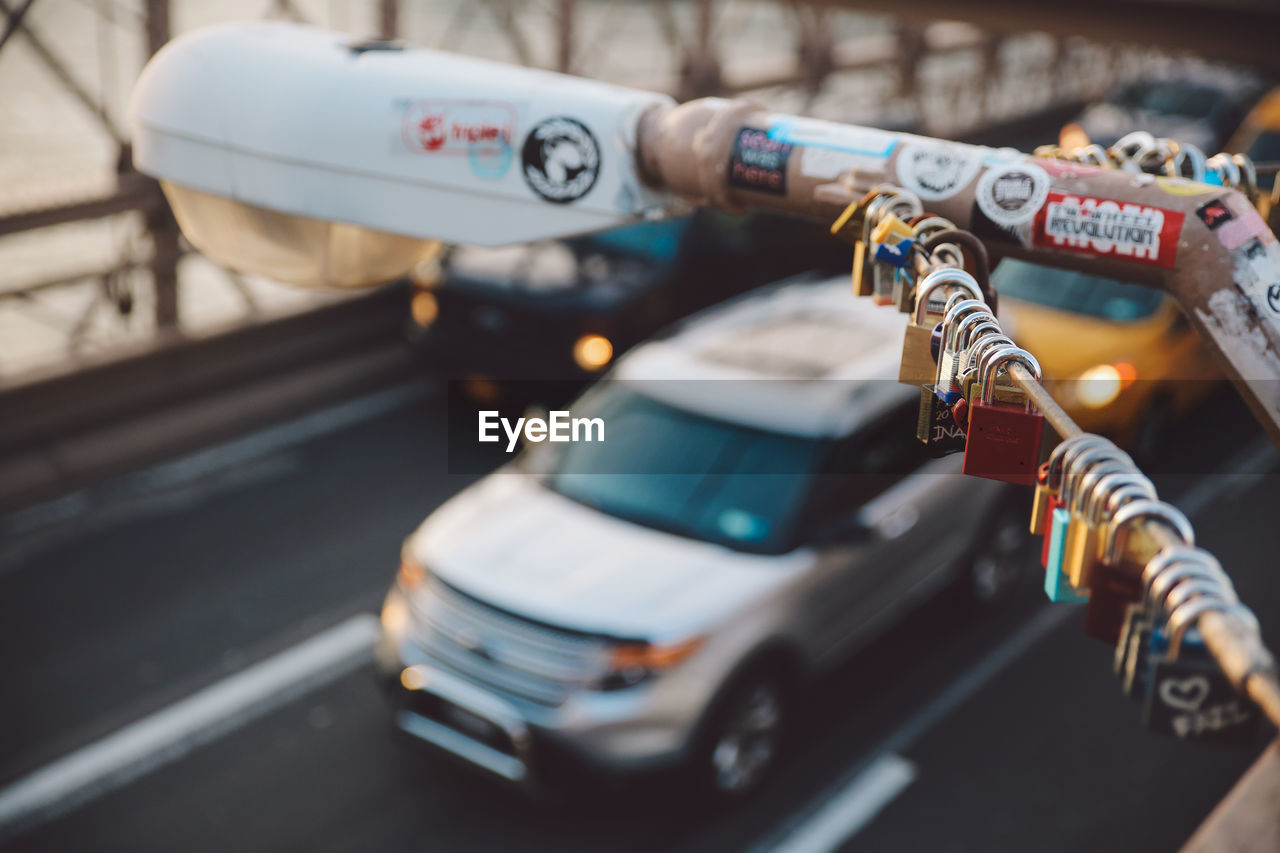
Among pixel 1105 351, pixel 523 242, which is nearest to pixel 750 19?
pixel 1105 351

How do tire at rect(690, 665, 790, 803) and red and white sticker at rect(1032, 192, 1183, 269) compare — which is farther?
tire at rect(690, 665, 790, 803)

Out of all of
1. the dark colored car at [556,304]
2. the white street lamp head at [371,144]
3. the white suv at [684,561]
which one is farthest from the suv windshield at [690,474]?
the white street lamp head at [371,144]

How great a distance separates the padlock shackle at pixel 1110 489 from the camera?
1310 mm

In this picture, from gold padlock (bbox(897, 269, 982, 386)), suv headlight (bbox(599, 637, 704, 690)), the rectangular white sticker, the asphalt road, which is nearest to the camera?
gold padlock (bbox(897, 269, 982, 386))

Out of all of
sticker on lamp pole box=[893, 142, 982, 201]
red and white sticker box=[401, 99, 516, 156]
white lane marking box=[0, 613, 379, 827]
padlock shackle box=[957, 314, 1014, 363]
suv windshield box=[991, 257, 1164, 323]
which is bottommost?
white lane marking box=[0, 613, 379, 827]

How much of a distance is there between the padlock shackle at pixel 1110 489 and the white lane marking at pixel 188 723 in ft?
18.7

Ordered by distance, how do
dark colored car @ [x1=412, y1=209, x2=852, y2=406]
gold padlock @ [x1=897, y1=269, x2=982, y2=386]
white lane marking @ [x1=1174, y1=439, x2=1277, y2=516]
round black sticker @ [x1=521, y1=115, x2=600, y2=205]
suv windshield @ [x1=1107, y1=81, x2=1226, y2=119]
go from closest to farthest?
gold padlock @ [x1=897, y1=269, x2=982, y2=386], round black sticker @ [x1=521, y1=115, x2=600, y2=205], white lane marking @ [x1=1174, y1=439, x2=1277, y2=516], dark colored car @ [x1=412, y1=209, x2=852, y2=406], suv windshield @ [x1=1107, y1=81, x2=1226, y2=119]

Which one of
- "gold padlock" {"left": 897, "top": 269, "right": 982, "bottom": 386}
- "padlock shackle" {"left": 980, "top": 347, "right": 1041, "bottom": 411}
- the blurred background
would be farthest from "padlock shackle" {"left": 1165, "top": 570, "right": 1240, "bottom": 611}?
the blurred background

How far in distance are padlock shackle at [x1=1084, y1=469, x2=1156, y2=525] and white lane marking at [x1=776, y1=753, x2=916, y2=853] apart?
4600 mm

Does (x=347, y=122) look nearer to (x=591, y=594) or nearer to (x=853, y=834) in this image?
(x=591, y=594)

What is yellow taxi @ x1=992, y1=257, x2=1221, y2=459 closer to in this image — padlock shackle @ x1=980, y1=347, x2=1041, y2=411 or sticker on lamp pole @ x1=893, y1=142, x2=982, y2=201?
sticker on lamp pole @ x1=893, y1=142, x2=982, y2=201

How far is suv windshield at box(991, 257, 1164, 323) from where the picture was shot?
8.83 metres

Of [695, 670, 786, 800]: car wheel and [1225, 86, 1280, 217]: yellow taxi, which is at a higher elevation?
[1225, 86, 1280, 217]: yellow taxi

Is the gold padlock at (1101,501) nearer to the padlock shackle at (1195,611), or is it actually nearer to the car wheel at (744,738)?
the padlock shackle at (1195,611)
